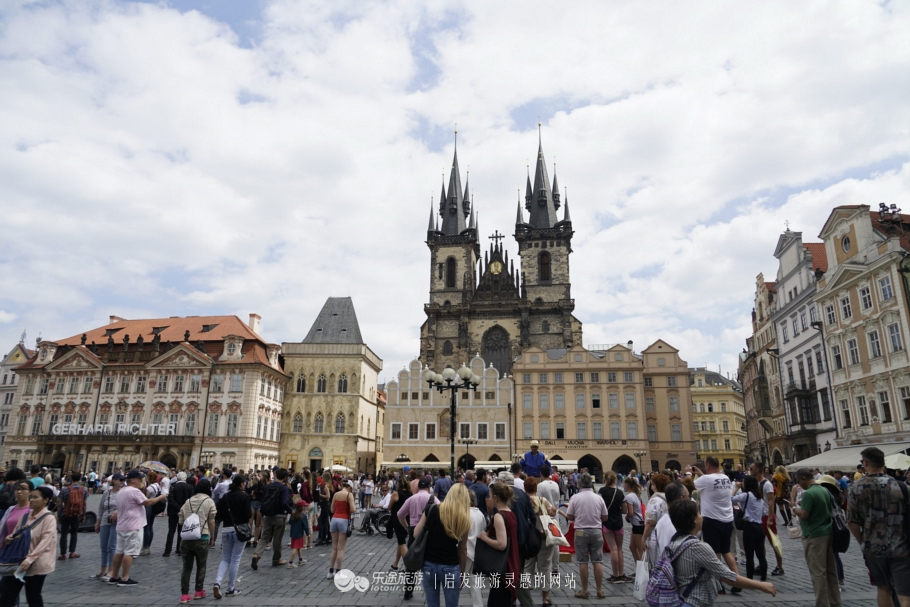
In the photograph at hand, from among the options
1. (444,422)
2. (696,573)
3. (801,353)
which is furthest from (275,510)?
(444,422)

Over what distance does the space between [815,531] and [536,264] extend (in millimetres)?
62592

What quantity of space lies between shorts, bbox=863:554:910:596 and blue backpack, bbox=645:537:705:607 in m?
3.44

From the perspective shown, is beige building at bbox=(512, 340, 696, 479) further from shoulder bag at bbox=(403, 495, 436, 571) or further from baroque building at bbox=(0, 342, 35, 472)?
baroque building at bbox=(0, 342, 35, 472)

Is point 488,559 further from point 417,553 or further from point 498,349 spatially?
point 498,349

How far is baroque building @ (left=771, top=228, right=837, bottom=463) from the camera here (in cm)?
3488

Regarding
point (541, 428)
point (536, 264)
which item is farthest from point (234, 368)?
point (536, 264)

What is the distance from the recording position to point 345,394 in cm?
5234

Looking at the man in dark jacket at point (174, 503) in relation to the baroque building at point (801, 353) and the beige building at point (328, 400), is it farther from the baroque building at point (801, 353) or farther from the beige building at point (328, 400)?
the beige building at point (328, 400)

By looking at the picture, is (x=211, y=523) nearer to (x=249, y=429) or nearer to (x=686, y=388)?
(x=249, y=429)

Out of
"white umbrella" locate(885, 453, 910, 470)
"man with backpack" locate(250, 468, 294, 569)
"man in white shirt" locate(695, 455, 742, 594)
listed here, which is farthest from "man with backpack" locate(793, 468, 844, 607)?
"white umbrella" locate(885, 453, 910, 470)

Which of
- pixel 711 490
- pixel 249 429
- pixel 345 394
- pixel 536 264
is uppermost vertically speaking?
pixel 536 264

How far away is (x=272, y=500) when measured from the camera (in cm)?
1138

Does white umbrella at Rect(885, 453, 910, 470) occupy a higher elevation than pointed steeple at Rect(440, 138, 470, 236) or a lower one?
lower

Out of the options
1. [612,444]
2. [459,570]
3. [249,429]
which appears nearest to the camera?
[459,570]
